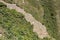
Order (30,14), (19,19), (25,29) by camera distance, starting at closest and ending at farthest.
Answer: (25,29) → (19,19) → (30,14)

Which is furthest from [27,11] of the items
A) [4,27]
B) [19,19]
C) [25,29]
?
[4,27]

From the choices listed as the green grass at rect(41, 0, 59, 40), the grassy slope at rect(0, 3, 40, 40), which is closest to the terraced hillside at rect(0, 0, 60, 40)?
the green grass at rect(41, 0, 59, 40)

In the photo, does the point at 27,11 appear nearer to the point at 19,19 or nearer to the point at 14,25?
the point at 19,19

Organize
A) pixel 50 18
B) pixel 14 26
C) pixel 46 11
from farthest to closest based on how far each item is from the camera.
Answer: pixel 46 11 < pixel 50 18 < pixel 14 26

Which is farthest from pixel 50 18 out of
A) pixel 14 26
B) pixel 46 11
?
pixel 14 26

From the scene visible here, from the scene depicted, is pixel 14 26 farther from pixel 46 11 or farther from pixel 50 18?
pixel 46 11

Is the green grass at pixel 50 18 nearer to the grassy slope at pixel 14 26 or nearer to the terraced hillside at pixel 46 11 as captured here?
the terraced hillside at pixel 46 11
